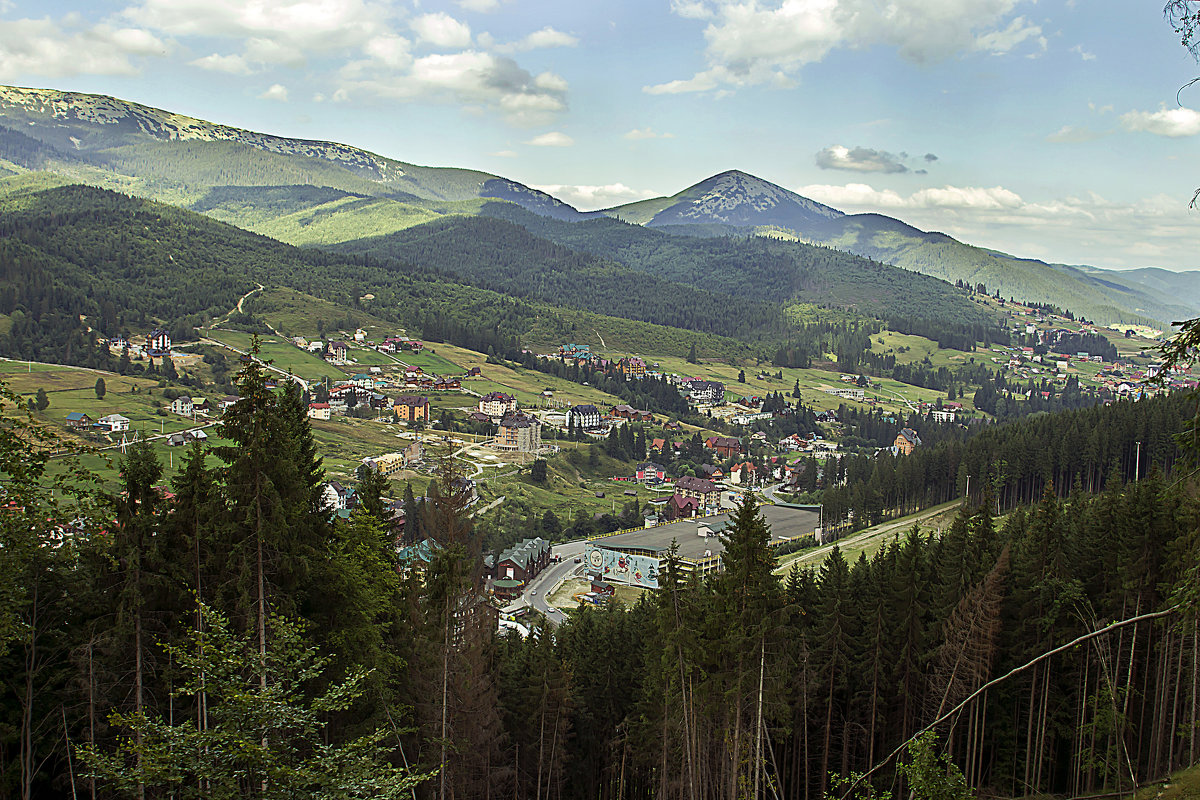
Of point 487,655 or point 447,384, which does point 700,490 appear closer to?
point 447,384

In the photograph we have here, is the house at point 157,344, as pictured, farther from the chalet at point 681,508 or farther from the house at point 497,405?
the chalet at point 681,508

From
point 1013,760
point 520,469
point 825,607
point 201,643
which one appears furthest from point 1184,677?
point 520,469

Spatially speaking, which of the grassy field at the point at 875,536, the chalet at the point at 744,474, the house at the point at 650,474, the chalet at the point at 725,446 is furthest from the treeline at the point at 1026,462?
the chalet at the point at 725,446

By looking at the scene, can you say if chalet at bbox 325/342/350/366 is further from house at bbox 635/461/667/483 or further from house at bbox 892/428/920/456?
house at bbox 892/428/920/456

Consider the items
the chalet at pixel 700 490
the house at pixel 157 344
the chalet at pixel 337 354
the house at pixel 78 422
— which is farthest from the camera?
the chalet at pixel 337 354

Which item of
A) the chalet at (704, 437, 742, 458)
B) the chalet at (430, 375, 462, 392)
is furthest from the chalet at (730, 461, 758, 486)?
the chalet at (430, 375, 462, 392)

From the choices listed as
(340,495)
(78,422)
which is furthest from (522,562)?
(78,422)
